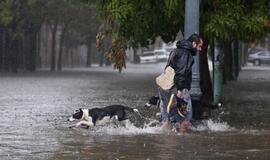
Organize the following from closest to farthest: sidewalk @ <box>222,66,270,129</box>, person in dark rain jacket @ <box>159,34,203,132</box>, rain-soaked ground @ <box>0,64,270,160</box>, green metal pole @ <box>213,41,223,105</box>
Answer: rain-soaked ground @ <box>0,64,270,160</box>
person in dark rain jacket @ <box>159,34,203,132</box>
sidewalk @ <box>222,66,270,129</box>
green metal pole @ <box>213,41,223,105</box>

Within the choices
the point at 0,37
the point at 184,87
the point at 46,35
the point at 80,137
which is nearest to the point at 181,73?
the point at 184,87

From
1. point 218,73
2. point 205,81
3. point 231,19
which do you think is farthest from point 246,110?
point 231,19

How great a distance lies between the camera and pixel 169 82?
1195cm

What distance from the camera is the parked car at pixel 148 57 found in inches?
3521

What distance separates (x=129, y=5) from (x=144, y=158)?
193 inches

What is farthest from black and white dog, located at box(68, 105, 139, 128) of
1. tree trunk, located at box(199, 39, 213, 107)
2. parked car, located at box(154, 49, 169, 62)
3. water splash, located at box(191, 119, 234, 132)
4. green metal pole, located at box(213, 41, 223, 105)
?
parked car, located at box(154, 49, 169, 62)

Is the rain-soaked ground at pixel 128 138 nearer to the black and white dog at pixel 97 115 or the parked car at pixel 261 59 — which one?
the black and white dog at pixel 97 115

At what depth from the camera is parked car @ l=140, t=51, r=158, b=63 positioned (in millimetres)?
89438

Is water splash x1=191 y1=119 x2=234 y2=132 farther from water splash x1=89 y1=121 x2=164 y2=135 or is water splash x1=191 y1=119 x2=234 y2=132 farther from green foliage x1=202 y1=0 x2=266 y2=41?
green foliage x1=202 y1=0 x2=266 y2=41

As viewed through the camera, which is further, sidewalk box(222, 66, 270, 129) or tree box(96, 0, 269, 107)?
sidewalk box(222, 66, 270, 129)

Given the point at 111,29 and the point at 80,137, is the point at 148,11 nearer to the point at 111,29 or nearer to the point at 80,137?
the point at 111,29

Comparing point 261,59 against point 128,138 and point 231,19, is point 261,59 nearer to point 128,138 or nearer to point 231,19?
point 231,19

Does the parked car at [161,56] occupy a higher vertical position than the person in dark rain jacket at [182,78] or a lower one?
lower

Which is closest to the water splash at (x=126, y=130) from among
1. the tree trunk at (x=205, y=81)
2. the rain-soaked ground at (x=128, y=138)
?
the rain-soaked ground at (x=128, y=138)
